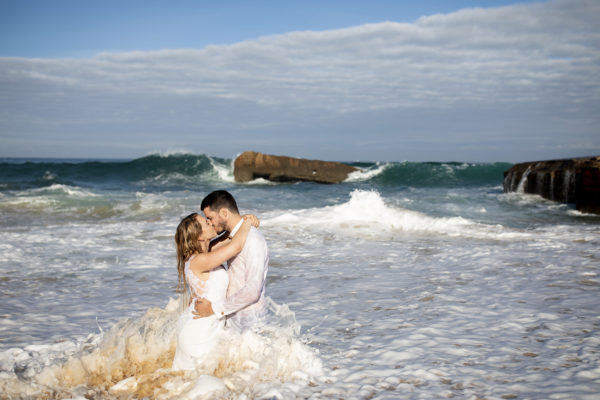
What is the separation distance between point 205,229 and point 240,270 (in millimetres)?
431

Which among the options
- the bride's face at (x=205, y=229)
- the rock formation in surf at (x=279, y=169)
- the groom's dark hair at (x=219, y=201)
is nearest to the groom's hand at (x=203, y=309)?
the bride's face at (x=205, y=229)

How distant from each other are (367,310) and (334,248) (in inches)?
155

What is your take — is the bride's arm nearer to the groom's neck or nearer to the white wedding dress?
the white wedding dress

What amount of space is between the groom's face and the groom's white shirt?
109 millimetres

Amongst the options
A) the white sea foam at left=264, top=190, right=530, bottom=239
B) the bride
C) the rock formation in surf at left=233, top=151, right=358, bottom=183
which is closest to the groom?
the bride

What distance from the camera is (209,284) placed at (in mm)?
3654

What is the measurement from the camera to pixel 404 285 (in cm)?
620

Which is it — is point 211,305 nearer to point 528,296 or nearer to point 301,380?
point 301,380

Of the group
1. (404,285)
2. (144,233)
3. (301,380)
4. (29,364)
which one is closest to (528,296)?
(404,285)

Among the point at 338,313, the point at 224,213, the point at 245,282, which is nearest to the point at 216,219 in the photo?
the point at 224,213

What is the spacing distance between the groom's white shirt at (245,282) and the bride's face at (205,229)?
0.52 feet

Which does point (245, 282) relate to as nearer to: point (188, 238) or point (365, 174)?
point (188, 238)

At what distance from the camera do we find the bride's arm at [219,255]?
11.6 ft

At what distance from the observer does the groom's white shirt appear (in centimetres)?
377
